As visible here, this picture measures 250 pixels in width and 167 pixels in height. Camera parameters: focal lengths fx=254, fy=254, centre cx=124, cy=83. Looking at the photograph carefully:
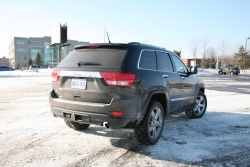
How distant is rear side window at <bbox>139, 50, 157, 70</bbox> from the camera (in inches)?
177

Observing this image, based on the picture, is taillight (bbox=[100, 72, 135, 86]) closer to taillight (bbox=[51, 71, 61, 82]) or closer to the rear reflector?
the rear reflector

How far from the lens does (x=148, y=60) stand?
15.5 feet

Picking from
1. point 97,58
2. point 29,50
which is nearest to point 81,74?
point 97,58

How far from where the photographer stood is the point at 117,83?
157 inches

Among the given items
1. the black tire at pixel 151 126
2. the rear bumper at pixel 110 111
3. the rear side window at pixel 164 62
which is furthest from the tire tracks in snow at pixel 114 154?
the rear side window at pixel 164 62

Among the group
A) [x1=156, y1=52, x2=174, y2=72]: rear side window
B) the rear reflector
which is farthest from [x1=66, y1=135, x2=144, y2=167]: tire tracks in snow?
[x1=156, y1=52, x2=174, y2=72]: rear side window

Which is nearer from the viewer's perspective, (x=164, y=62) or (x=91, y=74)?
(x=91, y=74)

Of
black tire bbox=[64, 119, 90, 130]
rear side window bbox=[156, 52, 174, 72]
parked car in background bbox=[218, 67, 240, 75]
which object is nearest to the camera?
rear side window bbox=[156, 52, 174, 72]

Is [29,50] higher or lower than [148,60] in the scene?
higher

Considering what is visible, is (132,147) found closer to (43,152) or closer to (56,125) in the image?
(43,152)

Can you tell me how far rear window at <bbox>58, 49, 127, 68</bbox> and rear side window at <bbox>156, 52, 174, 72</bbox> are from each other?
42.3 inches

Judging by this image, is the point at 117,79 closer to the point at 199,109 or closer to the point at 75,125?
the point at 75,125

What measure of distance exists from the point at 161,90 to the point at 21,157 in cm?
266

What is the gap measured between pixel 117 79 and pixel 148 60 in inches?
38.8
